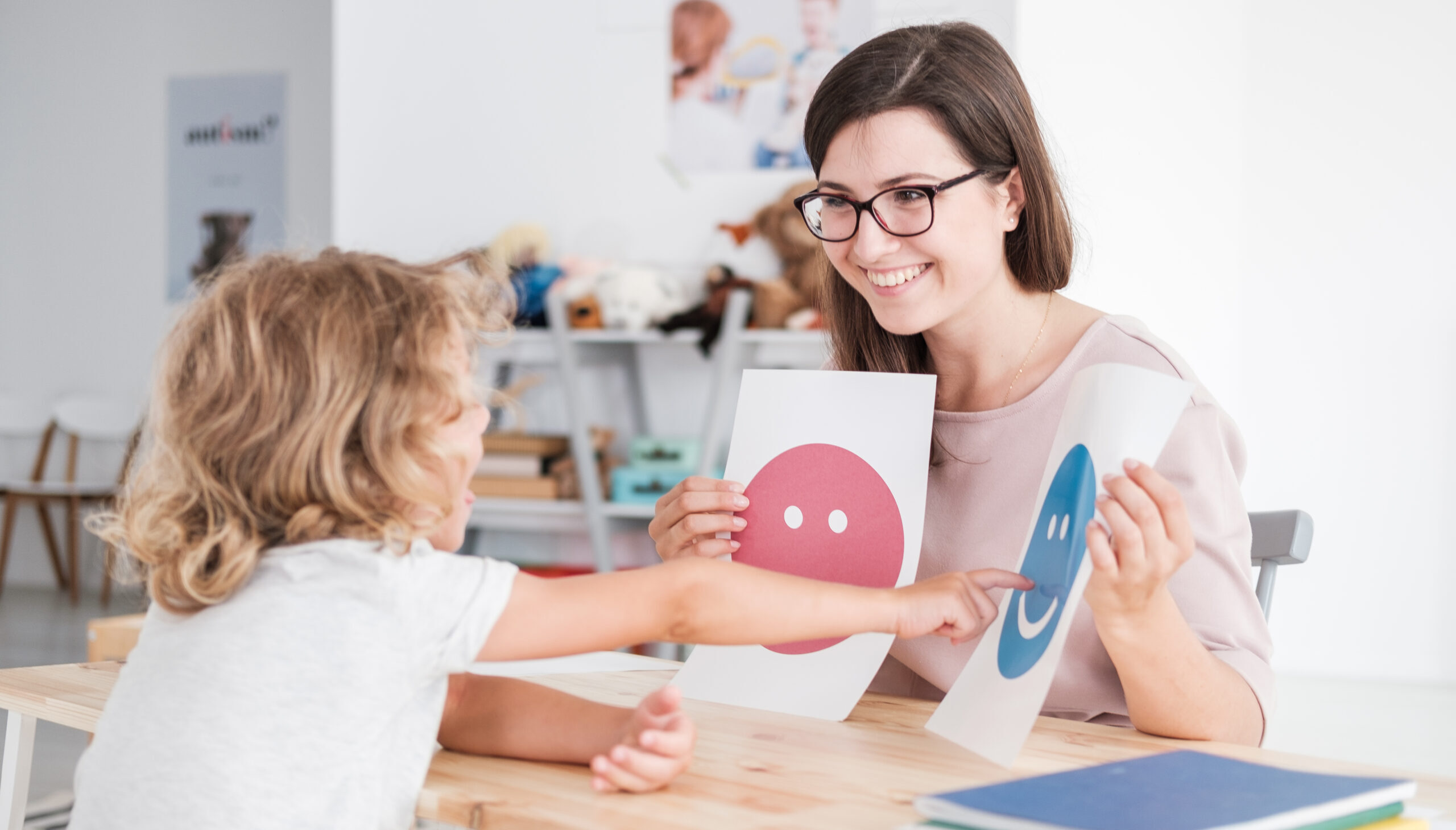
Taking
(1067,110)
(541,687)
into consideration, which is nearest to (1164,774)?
(541,687)

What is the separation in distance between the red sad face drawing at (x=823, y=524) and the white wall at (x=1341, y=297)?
2.71 m

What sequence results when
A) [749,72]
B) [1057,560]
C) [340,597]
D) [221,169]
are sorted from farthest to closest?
[221,169] → [749,72] → [1057,560] → [340,597]

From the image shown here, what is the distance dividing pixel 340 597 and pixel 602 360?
324 centimetres

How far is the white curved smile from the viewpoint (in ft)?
2.95

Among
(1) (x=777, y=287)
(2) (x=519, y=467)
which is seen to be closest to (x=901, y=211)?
(1) (x=777, y=287)

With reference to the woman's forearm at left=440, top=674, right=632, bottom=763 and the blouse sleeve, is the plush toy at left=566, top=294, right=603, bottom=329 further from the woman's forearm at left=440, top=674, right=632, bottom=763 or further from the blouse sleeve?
the woman's forearm at left=440, top=674, right=632, bottom=763

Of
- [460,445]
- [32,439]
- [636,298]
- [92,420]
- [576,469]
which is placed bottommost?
[32,439]

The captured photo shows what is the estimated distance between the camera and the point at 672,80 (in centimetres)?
403

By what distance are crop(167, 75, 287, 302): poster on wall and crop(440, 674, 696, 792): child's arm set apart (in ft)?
18.3

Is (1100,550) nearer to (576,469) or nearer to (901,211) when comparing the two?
(901,211)

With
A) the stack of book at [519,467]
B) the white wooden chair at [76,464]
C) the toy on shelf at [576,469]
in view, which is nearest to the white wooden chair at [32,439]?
the white wooden chair at [76,464]

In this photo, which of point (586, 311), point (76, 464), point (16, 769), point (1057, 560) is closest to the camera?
point (1057, 560)

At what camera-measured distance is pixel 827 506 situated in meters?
1.19

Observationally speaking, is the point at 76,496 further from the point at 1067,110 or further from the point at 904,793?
the point at 904,793
